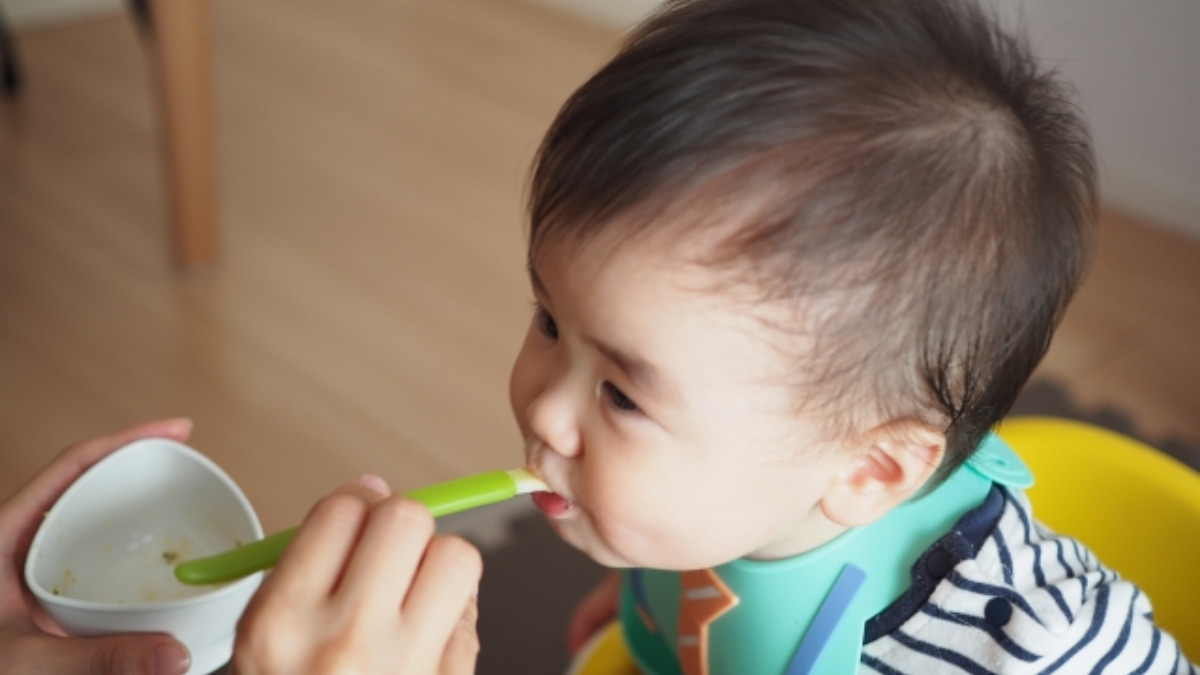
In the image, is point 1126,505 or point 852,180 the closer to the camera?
point 852,180

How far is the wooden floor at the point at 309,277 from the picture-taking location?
134cm

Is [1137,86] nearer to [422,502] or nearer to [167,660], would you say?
[422,502]

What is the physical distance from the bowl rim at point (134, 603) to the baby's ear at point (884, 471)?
1.05ft

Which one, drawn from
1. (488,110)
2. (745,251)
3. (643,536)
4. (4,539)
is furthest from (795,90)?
(488,110)

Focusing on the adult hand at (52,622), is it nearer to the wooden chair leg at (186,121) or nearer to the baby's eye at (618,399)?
the baby's eye at (618,399)

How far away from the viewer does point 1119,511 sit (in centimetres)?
84

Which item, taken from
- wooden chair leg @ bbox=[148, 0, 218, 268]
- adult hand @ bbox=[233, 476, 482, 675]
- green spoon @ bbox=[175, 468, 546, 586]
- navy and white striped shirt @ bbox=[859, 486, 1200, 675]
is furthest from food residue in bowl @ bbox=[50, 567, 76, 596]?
wooden chair leg @ bbox=[148, 0, 218, 268]

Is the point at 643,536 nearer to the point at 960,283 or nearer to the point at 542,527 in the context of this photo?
the point at 960,283

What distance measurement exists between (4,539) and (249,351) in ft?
2.45

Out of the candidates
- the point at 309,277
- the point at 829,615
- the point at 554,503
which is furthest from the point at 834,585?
the point at 309,277

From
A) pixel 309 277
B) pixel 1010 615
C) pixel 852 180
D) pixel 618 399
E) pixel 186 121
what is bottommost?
pixel 309 277

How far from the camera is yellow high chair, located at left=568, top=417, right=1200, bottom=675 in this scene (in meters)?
0.81

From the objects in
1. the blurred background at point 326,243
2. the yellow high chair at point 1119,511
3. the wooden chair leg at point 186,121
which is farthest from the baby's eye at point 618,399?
the wooden chair leg at point 186,121

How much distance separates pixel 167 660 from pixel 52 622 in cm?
16
